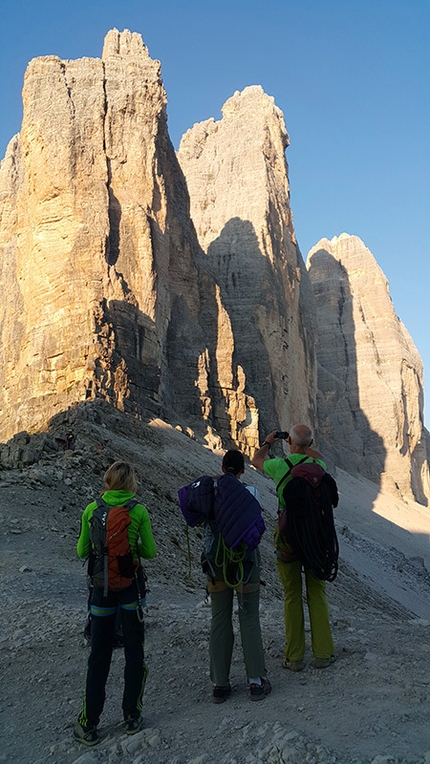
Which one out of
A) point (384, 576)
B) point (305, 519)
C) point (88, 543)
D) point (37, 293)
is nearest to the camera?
point (88, 543)

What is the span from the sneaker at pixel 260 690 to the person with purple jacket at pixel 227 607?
0.07 ft

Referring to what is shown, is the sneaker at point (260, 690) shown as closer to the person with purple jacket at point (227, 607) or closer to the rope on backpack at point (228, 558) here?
the person with purple jacket at point (227, 607)

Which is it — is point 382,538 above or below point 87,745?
below

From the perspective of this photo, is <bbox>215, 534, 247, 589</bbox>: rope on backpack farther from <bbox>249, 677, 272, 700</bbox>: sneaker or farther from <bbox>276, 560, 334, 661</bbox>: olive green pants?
<bbox>249, 677, 272, 700</bbox>: sneaker

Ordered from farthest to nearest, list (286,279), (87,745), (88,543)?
(286,279) → (88,543) → (87,745)

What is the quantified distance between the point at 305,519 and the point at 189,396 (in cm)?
3541

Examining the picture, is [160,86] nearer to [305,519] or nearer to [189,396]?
[189,396]

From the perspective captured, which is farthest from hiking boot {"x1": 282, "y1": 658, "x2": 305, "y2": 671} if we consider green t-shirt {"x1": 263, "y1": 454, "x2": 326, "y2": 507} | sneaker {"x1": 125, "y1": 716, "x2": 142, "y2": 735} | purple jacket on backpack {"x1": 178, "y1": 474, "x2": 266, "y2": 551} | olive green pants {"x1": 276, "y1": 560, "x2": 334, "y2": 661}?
sneaker {"x1": 125, "y1": 716, "x2": 142, "y2": 735}

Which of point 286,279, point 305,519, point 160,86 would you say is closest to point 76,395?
point 160,86

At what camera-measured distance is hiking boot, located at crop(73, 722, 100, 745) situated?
13.4 ft

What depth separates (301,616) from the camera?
16.2 ft

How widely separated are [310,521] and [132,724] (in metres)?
1.80

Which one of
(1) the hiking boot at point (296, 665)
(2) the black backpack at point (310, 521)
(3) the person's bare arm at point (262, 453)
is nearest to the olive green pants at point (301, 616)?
(1) the hiking boot at point (296, 665)

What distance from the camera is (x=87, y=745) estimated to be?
160 inches
